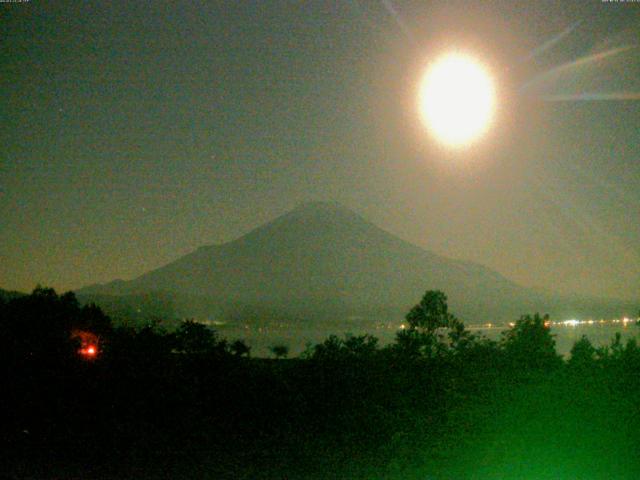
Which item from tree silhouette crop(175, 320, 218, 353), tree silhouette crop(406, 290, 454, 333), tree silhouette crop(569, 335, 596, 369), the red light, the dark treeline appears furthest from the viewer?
tree silhouette crop(406, 290, 454, 333)

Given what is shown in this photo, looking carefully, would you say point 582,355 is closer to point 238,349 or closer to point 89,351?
point 238,349

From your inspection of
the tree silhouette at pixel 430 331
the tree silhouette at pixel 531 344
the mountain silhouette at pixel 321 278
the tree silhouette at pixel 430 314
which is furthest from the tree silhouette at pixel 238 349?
the mountain silhouette at pixel 321 278

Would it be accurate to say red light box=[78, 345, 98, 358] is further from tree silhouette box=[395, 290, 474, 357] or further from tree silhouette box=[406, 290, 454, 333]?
tree silhouette box=[406, 290, 454, 333]

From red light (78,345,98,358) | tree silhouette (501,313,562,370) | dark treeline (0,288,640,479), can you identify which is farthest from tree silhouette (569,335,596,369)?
red light (78,345,98,358)

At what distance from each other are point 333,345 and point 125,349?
3317mm

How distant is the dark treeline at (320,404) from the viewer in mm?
7195

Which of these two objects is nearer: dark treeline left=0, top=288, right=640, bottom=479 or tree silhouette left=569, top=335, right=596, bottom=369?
dark treeline left=0, top=288, right=640, bottom=479

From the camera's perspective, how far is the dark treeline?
7.20 m

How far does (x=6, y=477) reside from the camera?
734cm

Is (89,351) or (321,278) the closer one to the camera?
(89,351)

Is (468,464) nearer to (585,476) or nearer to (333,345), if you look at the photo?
(585,476)

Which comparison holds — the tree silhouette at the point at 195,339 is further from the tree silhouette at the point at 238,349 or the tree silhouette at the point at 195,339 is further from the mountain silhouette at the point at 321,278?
the mountain silhouette at the point at 321,278

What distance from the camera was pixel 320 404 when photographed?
8.94 m

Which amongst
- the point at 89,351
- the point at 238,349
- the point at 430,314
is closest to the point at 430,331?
the point at 430,314
